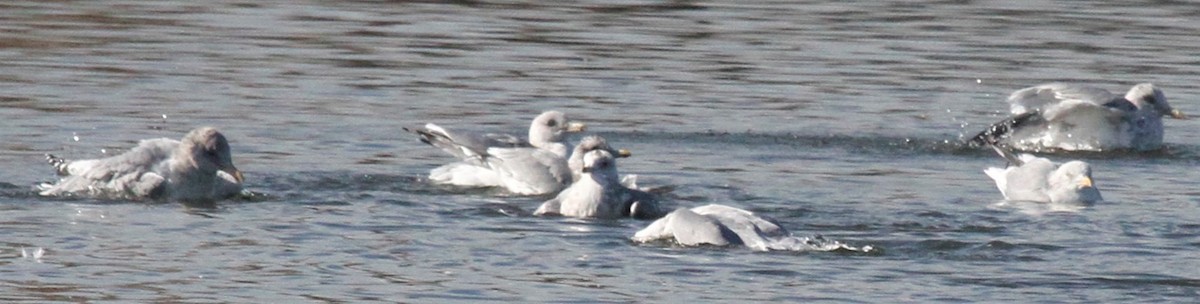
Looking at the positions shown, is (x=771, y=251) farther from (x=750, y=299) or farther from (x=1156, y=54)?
(x=1156, y=54)

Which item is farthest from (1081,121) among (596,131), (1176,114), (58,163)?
(58,163)

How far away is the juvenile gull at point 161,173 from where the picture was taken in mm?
12312

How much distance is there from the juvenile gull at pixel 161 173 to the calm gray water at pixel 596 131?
0.64 ft

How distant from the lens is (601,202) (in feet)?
39.3

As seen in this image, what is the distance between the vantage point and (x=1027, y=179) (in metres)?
13.2

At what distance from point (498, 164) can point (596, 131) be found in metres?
2.68

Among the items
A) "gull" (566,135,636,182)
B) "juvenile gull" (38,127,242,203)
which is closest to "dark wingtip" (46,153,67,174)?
"juvenile gull" (38,127,242,203)

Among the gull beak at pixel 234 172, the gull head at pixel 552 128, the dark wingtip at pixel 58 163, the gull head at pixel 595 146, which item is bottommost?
the dark wingtip at pixel 58 163

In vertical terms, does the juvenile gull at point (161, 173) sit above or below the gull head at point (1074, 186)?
below

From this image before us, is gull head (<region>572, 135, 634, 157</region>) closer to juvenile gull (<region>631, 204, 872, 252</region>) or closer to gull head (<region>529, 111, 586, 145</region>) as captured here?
gull head (<region>529, 111, 586, 145</region>)

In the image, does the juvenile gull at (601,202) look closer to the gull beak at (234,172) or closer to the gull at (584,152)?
the gull at (584,152)

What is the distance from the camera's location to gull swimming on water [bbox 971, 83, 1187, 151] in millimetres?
15641

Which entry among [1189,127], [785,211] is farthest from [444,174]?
[1189,127]

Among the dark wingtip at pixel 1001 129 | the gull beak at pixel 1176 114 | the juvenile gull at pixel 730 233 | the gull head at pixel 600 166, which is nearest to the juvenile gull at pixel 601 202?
the gull head at pixel 600 166
